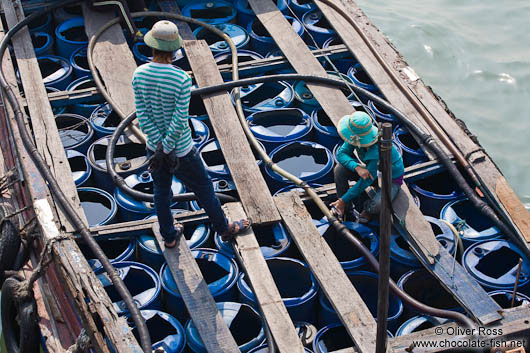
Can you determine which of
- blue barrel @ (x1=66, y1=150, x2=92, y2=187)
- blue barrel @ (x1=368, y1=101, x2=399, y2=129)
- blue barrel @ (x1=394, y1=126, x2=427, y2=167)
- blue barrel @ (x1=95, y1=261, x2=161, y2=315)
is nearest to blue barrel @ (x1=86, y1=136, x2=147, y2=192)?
blue barrel @ (x1=66, y1=150, x2=92, y2=187)

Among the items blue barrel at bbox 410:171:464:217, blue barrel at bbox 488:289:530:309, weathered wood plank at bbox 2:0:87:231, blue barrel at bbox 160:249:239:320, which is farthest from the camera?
blue barrel at bbox 410:171:464:217

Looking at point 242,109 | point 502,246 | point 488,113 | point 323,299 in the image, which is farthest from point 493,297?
point 488,113

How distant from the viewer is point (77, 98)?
775 cm

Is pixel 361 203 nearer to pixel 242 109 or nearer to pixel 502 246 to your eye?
pixel 502 246

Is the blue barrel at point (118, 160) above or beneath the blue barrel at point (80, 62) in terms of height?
beneath

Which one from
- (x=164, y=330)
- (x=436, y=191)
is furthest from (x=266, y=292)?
(x=436, y=191)

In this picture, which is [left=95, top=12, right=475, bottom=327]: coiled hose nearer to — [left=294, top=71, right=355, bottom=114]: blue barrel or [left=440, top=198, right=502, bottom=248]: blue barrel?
[left=294, top=71, right=355, bottom=114]: blue barrel

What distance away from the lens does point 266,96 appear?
8.15 meters

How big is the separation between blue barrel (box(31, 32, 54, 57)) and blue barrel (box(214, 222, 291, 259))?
375cm

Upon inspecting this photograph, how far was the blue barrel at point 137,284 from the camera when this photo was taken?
5.71 m

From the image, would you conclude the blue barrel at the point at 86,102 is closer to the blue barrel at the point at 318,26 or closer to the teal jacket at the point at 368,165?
the blue barrel at the point at 318,26

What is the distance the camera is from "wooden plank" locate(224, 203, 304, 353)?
5224 millimetres

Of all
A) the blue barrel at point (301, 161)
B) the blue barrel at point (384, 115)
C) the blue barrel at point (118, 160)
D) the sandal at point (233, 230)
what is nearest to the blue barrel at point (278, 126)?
the blue barrel at point (301, 161)

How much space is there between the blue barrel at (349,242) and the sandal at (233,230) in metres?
0.70
